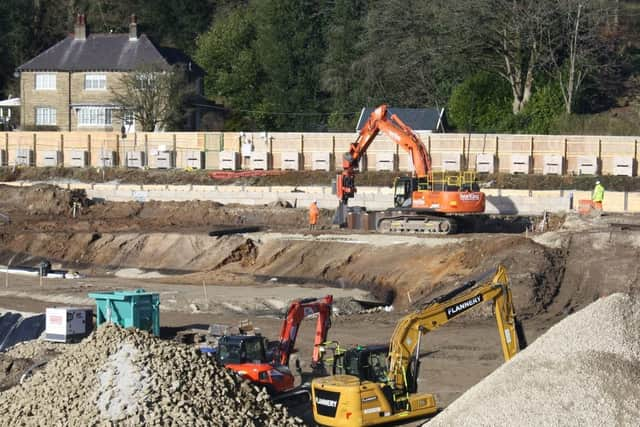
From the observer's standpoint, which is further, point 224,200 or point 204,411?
point 224,200

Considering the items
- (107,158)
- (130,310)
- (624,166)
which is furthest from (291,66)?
(130,310)

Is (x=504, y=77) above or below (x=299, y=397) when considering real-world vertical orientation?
above

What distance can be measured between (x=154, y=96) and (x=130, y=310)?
3926 cm

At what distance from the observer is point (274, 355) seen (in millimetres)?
22891

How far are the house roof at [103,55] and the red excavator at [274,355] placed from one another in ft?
147

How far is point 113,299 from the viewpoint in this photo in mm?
26484

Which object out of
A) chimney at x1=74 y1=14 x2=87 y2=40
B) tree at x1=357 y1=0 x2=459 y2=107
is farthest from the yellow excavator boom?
chimney at x1=74 y1=14 x2=87 y2=40

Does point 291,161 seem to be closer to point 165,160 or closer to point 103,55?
point 165,160

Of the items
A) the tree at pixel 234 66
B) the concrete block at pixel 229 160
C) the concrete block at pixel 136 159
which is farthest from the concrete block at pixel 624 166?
the tree at pixel 234 66

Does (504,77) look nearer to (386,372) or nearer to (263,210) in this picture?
(263,210)

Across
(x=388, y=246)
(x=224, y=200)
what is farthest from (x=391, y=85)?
(x=388, y=246)

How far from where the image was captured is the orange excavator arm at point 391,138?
41.1 metres

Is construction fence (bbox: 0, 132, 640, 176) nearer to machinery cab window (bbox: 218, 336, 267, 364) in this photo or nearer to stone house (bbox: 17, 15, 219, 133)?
stone house (bbox: 17, 15, 219, 133)

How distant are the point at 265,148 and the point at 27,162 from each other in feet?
45.0
